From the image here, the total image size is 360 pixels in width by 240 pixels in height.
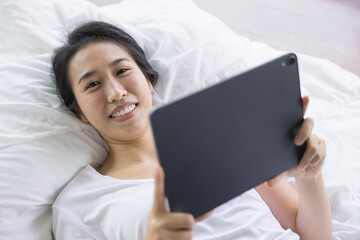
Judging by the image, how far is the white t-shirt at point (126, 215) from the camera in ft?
3.16

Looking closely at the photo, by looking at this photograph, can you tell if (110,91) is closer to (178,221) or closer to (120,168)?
(120,168)

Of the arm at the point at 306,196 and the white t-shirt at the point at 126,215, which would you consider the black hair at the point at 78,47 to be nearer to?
the white t-shirt at the point at 126,215

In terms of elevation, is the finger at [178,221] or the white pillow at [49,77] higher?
the finger at [178,221]

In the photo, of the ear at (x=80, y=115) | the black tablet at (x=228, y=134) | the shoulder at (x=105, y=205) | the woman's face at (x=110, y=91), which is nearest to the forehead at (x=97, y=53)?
the woman's face at (x=110, y=91)

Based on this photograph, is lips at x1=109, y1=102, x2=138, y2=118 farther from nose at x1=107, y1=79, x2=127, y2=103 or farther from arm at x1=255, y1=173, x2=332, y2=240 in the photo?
arm at x1=255, y1=173, x2=332, y2=240

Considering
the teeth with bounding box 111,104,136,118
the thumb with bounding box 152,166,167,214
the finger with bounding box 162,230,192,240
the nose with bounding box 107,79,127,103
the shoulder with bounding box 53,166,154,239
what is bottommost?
the shoulder with bounding box 53,166,154,239

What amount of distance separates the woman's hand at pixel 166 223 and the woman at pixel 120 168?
0.26 metres

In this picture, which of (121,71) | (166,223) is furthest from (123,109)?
(166,223)

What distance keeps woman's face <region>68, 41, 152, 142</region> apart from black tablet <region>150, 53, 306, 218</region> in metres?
0.39

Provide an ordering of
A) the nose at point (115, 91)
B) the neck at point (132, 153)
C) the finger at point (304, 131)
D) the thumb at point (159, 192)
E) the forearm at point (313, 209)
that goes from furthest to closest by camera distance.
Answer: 1. the neck at point (132, 153)
2. the nose at point (115, 91)
3. the forearm at point (313, 209)
4. the finger at point (304, 131)
5. the thumb at point (159, 192)

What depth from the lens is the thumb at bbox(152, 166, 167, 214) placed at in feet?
2.15

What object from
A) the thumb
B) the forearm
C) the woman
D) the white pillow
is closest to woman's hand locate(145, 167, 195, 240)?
the thumb

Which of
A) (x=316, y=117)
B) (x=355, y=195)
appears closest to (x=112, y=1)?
(x=316, y=117)

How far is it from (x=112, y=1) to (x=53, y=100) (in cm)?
104
